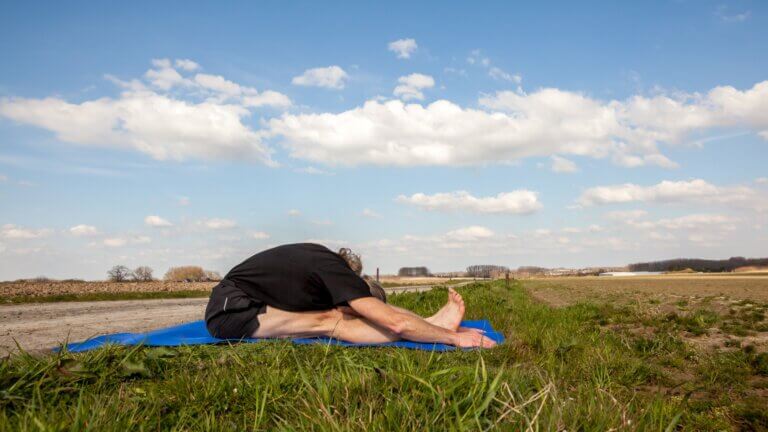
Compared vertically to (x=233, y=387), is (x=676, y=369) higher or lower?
lower

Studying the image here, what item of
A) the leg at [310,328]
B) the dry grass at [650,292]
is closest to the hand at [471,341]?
the leg at [310,328]

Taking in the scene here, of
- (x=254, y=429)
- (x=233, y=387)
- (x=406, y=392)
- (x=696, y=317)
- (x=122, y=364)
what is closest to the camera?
(x=254, y=429)

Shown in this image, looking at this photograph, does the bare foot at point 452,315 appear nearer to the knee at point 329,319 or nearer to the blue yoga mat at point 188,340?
the blue yoga mat at point 188,340

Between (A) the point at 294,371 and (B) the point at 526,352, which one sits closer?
(A) the point at 294,371

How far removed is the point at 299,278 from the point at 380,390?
8.93ft

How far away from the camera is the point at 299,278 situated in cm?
514

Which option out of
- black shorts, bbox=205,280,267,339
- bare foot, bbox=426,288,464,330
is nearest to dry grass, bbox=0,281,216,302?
black shorts, bbox=205,280,267,339

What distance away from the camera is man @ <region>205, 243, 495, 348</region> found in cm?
490

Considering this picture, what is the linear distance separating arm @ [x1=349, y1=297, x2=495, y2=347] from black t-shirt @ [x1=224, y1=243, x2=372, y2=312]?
4.3 inches

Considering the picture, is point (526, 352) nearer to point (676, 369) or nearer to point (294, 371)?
point (676, 369)

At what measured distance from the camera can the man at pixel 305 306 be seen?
490 cm

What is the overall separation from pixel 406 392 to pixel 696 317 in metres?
6.41

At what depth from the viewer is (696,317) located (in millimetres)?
7320

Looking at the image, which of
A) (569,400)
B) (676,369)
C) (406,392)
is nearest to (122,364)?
(406,392)
